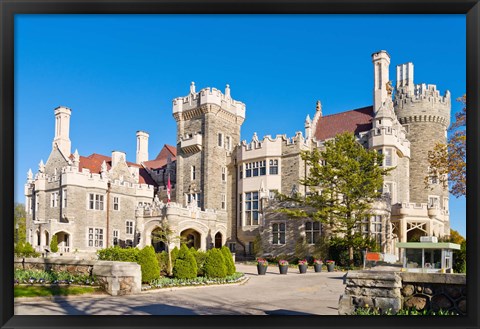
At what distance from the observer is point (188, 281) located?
51.5ft

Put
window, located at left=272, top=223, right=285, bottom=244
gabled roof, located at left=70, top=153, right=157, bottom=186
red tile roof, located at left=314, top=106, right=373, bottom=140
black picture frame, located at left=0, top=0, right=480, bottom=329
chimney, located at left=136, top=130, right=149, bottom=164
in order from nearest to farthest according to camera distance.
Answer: black picture frame, located at left=0, top=0, right=480, bottom=329 → window, located at left=272, top=223, right=285, bottom=244 → red tile roof, located at left=314, top=106, right=373, bottom=140 → gabled roof, located at left=70, top=153, right=157, bottom=186 → chimney, located at left=136, top=130, right=149, bottom=164

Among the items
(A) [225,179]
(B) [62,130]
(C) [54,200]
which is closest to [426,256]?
(A) [225,179]

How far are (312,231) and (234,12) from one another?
1943cm

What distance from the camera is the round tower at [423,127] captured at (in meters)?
31.7

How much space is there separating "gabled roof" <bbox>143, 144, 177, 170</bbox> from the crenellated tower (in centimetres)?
623

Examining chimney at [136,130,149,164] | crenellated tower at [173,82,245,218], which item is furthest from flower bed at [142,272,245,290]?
chimney at [136,130,149,164]

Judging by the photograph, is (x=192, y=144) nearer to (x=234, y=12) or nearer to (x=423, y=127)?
(x=423, y=127)

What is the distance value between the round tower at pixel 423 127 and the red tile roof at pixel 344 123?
212 centimetres

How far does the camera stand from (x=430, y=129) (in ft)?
107

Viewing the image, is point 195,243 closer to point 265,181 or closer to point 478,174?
point 265,181

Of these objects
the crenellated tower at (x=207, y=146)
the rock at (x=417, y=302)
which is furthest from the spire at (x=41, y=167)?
the rock at (x=417, y=302)

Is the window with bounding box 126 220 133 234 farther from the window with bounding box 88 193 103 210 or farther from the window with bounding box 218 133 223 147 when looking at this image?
the window with bounding box 218 133 223 147

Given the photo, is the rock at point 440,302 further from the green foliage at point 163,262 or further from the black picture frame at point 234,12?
the green foliage at point 163,262

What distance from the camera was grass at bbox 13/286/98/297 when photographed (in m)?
11.6
